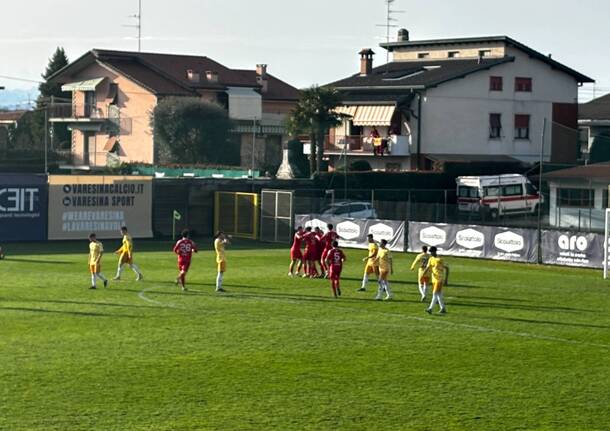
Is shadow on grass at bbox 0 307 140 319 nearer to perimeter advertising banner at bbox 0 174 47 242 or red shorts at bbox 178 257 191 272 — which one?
red shorts at bbox 178 257 191 272

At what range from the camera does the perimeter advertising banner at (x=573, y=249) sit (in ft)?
149

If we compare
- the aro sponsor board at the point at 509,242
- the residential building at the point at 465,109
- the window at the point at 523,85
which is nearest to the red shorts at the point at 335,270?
the aro sponsor board at the point at 509,242

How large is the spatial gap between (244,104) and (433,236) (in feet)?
129

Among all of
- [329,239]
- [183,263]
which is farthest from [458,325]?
[329,239]

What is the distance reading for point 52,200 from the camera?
5625 cm

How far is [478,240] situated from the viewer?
50281 mm

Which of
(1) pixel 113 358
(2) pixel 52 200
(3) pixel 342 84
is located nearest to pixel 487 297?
(1) pixel 113 358

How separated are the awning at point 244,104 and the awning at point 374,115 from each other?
32.7 feet

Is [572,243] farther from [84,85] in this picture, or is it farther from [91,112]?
[84,85]

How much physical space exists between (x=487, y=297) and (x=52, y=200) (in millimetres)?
26520

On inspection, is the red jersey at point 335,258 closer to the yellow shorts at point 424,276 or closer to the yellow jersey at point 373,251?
the yellow jersey at point 373,251

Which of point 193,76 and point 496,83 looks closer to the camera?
point 496,83

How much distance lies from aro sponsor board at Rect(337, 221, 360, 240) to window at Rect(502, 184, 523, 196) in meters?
18.8

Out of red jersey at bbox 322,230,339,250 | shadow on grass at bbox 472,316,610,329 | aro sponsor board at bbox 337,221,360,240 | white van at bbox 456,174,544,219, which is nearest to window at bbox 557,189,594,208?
white van at bbox 456,174,544,219
